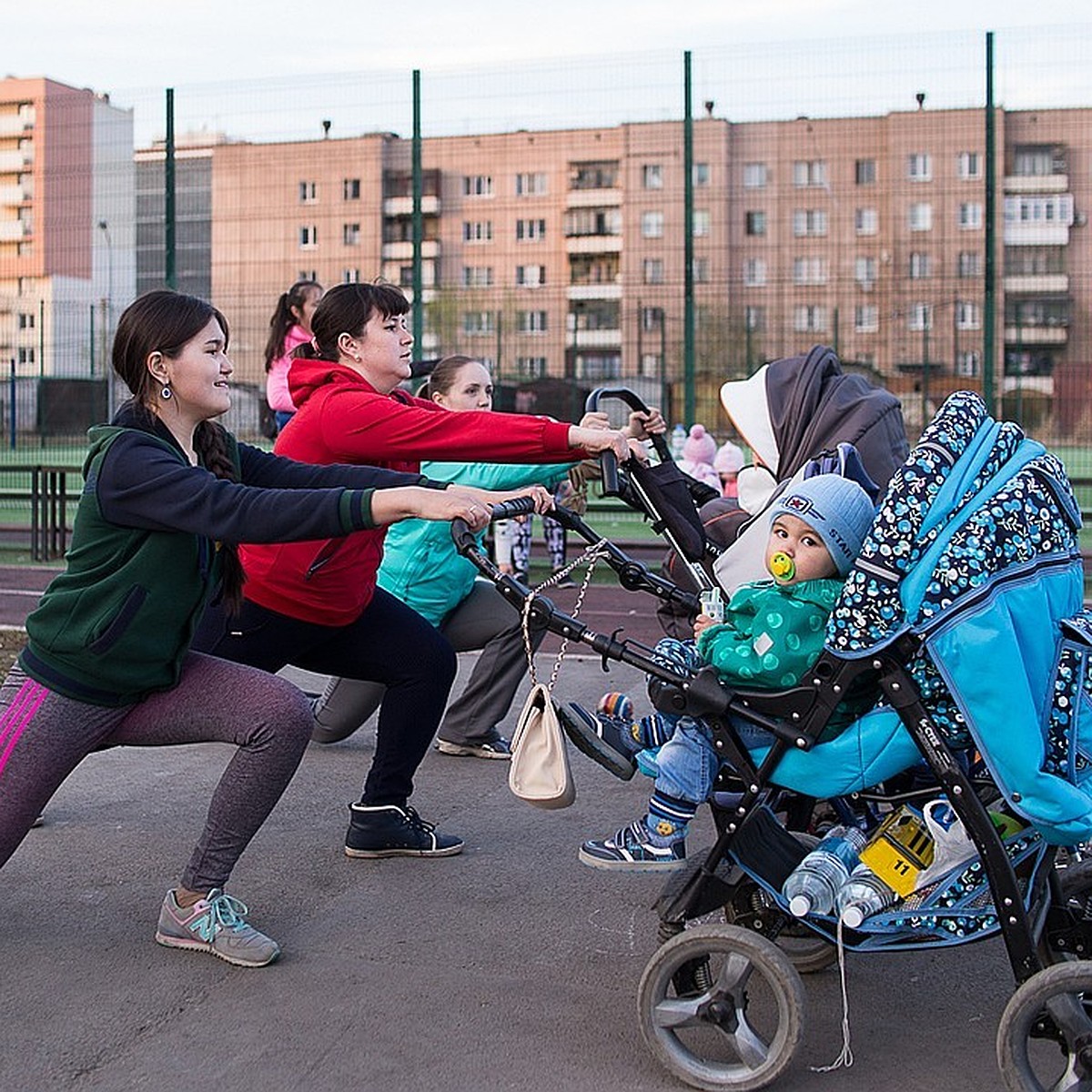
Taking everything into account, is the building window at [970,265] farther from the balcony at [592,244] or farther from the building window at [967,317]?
the balcony at [592,244]

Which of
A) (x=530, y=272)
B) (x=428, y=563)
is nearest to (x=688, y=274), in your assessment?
(x=428, y=563)

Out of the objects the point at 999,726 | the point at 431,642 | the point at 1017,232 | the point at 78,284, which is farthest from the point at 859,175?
the point at 999,726

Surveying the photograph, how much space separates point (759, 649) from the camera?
13.0 ft

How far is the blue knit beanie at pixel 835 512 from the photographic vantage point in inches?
158

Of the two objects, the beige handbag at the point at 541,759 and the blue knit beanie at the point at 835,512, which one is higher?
the blue knit beanie at the point at 835,512

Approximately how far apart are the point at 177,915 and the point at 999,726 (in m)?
2.40

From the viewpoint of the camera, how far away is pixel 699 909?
407 centimetres

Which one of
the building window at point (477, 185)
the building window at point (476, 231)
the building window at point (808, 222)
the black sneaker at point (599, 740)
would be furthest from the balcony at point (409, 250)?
the black sneaker at point (599, 740)

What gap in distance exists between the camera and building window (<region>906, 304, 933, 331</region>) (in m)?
19.5

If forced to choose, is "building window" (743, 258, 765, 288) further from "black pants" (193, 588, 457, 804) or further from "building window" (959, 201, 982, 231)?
"black pants" (193, 588, 457, 804)

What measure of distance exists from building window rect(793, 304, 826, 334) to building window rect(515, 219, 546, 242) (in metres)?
13.7

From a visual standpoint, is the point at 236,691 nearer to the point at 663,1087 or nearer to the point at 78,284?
the point at 663,1087

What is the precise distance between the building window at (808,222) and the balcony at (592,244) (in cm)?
796

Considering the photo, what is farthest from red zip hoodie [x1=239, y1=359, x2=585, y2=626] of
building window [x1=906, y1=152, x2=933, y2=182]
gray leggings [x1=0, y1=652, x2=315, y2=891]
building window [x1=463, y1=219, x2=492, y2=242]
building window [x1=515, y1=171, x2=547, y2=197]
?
building window [x1=515, y1=171, x2=547, y2=197]
